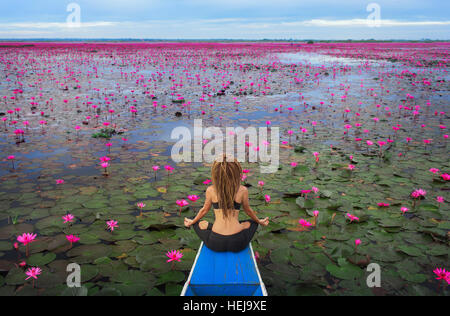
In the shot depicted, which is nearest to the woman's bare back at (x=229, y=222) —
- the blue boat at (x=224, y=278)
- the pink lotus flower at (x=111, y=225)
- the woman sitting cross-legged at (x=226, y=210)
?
the woman sitting cross-legged at (x=226, y=210)

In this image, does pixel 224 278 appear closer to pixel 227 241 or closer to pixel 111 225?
pixel 227 241

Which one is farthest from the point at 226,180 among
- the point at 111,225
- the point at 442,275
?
the point at 442,275

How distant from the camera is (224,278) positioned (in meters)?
2.11

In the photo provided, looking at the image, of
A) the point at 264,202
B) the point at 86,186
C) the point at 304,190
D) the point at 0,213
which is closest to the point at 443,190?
the point at 304,190

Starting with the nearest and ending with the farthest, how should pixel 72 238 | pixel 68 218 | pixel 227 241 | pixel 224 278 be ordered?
pixel 224 278
pixel 227 241
pixel 72 238
pixel 68 218

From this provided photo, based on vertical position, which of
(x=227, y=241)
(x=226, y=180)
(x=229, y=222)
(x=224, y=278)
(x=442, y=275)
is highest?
(x=226, y=180)

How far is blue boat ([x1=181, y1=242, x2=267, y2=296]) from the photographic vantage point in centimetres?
207

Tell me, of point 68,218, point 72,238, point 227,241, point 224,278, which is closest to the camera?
point 224,278

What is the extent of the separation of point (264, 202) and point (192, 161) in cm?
184

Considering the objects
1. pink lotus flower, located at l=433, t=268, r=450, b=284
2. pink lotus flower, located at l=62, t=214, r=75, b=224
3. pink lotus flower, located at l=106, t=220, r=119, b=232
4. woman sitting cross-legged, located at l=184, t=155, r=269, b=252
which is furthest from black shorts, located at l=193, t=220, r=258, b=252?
pink lotus flower, located at l=62, t=214, r=75, b=224

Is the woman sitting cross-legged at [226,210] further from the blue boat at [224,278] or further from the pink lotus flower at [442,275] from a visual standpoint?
the pink lotus flower at [442,275]

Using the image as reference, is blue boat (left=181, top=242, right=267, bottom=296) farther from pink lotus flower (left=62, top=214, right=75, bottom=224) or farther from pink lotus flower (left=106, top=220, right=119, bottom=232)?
pink lotus flower (left=62, top=214, right=75, bottom=224)
